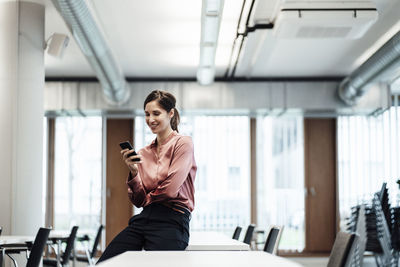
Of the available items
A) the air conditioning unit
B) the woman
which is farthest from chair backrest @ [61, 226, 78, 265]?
the woman

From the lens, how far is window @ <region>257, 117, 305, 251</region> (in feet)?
34.0

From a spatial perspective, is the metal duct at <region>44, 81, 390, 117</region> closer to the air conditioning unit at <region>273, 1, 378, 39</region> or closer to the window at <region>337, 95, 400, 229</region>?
the window at <region>337, 95, 400, 229</region>

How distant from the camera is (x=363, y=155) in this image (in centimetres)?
989

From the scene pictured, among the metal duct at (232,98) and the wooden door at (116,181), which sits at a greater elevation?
the metal duct at (232,98)

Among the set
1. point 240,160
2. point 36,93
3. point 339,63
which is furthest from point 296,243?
point 36,93

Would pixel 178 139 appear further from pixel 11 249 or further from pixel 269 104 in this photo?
pixel 269 104

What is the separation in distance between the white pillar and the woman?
3354 mm

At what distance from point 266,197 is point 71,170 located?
324cm

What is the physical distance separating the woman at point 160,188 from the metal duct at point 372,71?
4.67 meters

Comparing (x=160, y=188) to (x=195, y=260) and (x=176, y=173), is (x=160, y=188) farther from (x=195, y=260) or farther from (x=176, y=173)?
(x=195, y=260)

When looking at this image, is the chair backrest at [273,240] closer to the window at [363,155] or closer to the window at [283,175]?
the window at [363,155]

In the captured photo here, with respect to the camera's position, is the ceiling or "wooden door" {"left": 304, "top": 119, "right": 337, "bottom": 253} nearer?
the ceiling

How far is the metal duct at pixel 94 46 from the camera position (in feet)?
17.7

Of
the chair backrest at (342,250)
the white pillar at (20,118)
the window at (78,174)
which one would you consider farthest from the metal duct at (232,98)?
the chair backrest at (342,250)
